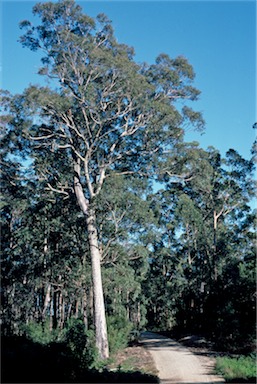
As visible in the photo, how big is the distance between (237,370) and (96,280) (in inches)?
274

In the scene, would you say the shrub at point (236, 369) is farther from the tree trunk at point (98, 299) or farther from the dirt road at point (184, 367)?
the tree trunk at point (98, 299)

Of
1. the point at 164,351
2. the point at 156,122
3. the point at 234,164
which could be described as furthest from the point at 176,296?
the point at 156,122

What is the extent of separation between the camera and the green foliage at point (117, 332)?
50.5 feet

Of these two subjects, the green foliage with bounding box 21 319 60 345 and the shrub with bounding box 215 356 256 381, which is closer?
the shrub with bounding box 215 356 256 381

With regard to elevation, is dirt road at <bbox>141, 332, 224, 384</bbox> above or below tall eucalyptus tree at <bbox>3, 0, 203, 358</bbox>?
below

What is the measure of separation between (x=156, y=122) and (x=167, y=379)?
11.1 meters

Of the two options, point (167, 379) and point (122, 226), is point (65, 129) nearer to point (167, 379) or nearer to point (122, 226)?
point (122, 226)

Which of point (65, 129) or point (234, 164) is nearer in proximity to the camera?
point (65, 129)

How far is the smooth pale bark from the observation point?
14.1 m

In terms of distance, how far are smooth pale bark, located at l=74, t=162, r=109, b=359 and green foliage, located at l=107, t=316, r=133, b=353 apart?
4.13ft

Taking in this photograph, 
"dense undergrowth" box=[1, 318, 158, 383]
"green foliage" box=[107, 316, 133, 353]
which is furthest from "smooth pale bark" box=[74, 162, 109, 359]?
"dense undergrowth" box=[1, 318, 158, 383]

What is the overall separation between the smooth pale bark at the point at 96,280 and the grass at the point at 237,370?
4964 mm

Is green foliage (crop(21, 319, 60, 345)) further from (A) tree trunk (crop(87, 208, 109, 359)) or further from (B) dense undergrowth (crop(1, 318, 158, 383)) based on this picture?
(B) dense undergrowth (crop(1, 318, 158, 383))

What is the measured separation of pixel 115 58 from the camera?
1565cm
